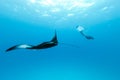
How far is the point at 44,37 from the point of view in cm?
3089

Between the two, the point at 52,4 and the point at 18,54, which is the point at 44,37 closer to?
the point at 18,54

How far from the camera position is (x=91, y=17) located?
20062mm

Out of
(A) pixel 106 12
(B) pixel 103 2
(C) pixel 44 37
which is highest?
(C) pixel 44 37

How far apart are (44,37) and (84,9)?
1490 centimetres

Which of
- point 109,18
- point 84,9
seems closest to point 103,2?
point 84,9

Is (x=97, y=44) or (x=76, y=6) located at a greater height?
(x=97, y=44)

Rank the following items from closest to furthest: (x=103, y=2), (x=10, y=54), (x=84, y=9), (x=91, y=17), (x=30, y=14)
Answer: (x=103, y=2) → (x=84, y=9) → (x=30, y=14) → (x=91, y=17) → (x=10, y=54)

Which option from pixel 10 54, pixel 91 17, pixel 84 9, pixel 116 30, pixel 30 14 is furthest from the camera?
pixel 10 54

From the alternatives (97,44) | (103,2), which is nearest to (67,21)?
(103,2)

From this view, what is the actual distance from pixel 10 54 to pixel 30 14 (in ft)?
67.2

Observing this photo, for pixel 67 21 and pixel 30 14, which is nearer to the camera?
pixel 30 14

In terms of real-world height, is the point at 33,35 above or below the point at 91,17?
above

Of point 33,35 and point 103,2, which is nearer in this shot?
point 103,2

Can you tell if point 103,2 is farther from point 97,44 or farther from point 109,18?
point 97,44
